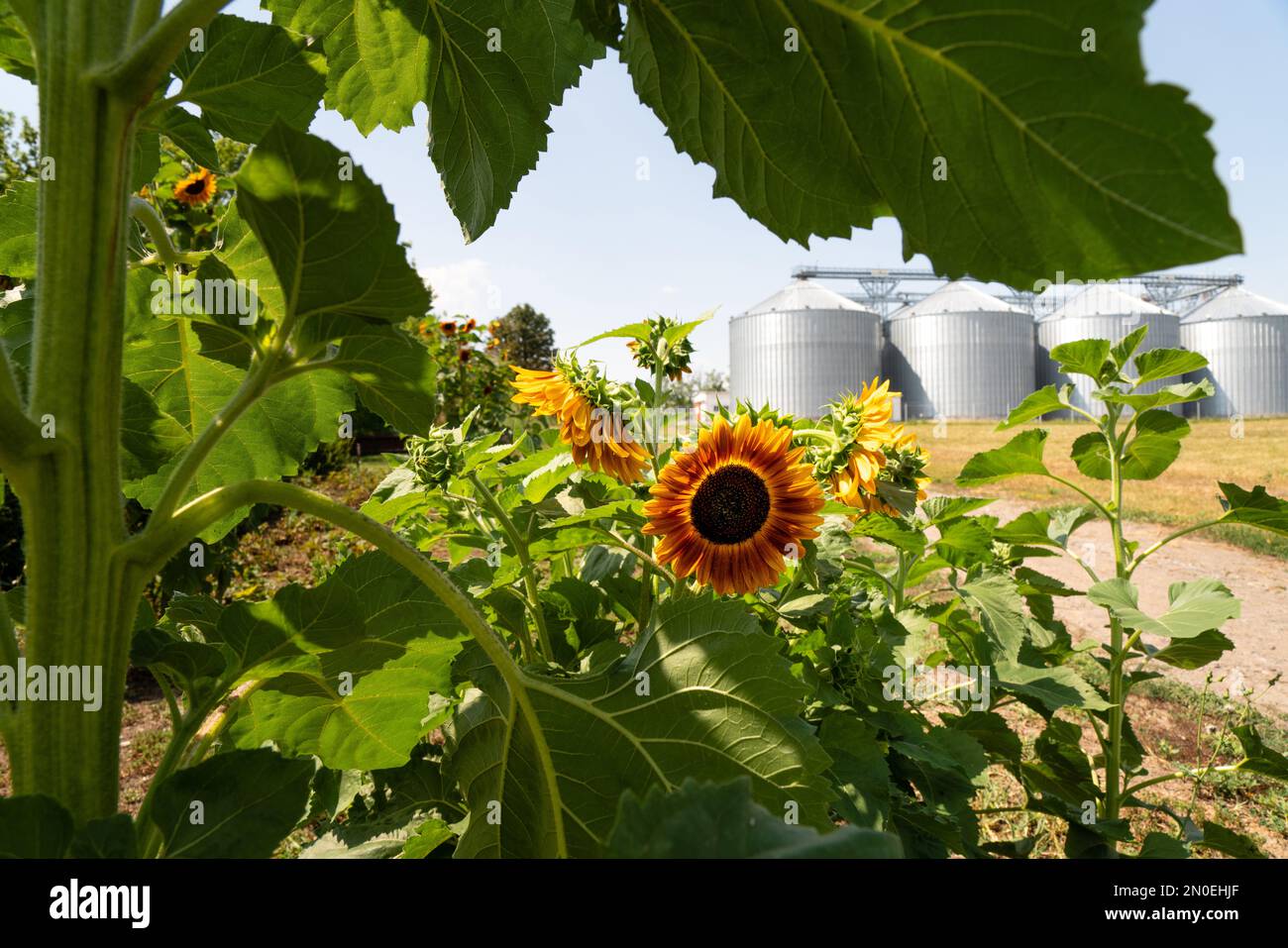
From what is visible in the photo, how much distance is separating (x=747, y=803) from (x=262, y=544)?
6113mm

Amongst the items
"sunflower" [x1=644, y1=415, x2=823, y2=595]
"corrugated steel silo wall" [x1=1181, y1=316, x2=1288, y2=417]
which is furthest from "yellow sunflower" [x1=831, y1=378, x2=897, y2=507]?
"corrugated steel silo wall" [x1=1181, y1=316, x2=1288, y2=417]

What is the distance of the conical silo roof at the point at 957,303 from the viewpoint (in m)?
23.5

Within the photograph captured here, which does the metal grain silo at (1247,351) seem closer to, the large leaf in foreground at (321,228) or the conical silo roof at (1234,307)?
the conical silo roof at (1234,307)

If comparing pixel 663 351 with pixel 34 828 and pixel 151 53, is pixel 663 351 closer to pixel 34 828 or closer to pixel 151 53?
pixel 151 53

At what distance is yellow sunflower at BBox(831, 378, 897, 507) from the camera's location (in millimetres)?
1496

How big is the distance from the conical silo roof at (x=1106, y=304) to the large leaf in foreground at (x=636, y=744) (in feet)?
82.0

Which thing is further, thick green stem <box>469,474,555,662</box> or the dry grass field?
the dry grass field

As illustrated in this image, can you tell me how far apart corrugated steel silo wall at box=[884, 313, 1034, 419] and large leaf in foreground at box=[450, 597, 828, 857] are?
24048mm

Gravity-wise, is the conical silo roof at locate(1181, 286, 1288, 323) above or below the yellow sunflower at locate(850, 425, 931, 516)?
above

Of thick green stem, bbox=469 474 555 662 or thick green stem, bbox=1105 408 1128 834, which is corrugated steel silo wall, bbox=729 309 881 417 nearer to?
thick green stem, bbox=1105 408 1128 834

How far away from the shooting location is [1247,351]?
2192 cm

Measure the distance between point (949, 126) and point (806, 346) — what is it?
2327cm
